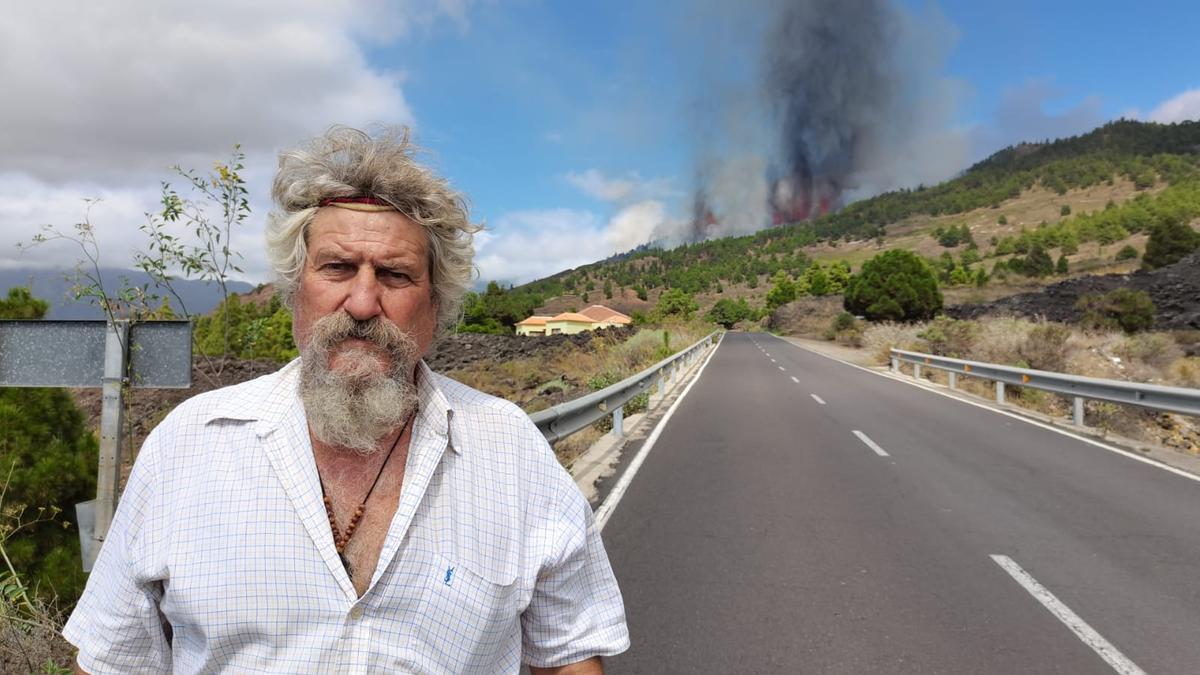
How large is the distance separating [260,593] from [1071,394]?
13.9 meters

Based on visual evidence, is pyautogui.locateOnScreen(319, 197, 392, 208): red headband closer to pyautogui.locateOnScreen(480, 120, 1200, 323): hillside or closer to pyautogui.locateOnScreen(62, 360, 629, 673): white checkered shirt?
pyautogui.locateOnScreen(62, 360, 629, 673): white checkered shirt

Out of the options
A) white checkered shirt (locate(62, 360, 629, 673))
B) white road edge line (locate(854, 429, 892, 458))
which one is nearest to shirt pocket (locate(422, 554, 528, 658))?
white checkered shirt (locate(62, 360, 629, 673))

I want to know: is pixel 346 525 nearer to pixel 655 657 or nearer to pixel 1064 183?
pixel 655 657

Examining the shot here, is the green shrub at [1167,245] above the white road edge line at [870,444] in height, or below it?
above

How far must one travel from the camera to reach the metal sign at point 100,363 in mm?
3119

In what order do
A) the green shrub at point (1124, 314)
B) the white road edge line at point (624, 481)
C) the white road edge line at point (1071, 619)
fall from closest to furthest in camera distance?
1. the white road edge line at point (1071, 619)
2. the white road edge line at point (624, 481)
3. the green shrub at point (1124, 314)

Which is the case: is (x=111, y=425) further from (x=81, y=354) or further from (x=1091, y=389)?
(x=1091, y=389)

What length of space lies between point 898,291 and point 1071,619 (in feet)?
180

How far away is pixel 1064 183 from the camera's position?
16288 cm

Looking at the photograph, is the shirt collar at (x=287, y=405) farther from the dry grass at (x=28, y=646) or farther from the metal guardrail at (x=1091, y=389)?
the metal guardrail at (x=1091, y=389)

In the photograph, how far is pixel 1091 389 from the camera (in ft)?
38.3

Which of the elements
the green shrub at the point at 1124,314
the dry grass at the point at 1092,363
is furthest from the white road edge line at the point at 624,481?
the green shrub at the point at 1124,314

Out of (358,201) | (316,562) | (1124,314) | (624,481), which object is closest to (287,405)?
(316,562)

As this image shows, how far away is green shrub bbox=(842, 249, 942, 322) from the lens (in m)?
54.5
